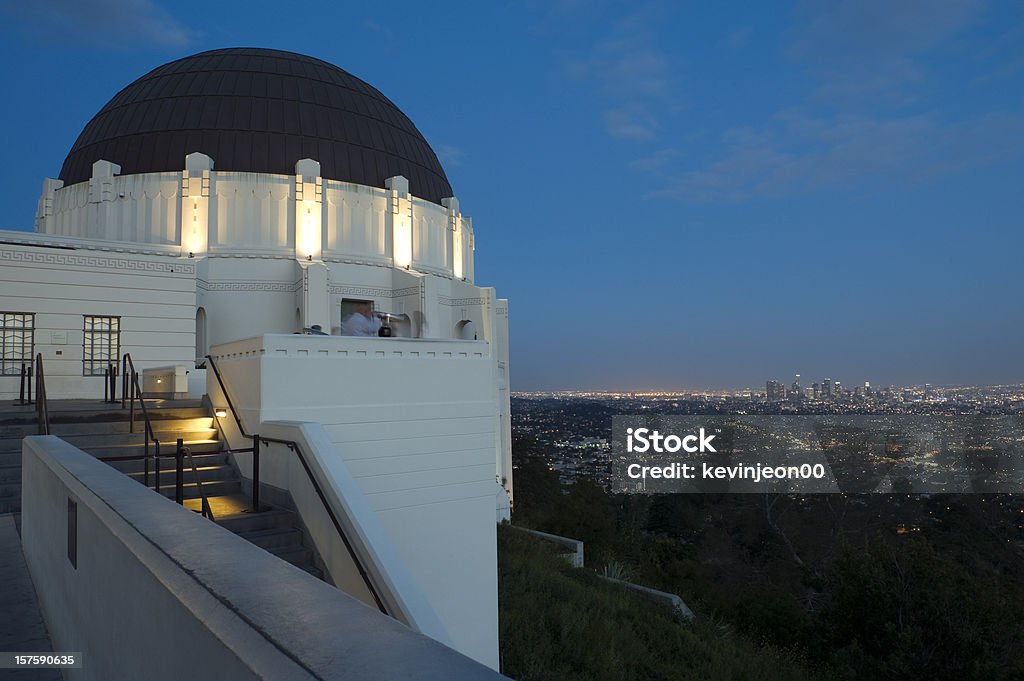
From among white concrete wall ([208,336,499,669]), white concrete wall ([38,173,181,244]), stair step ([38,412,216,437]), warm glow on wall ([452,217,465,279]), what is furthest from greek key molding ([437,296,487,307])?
stair step ([38,412,216,437])

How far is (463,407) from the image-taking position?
10.3m

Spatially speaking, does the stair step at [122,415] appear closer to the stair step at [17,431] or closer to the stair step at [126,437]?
the stair step at [17,431]

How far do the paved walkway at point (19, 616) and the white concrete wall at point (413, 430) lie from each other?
2.82 m

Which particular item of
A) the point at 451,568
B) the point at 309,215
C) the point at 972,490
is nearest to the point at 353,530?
the point at 451,568

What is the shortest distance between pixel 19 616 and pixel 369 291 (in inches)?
695

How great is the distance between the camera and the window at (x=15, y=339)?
48.3 feet

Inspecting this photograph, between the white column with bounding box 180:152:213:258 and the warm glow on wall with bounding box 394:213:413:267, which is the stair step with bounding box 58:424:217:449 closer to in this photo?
the white column with bounding box 180:152:213:258

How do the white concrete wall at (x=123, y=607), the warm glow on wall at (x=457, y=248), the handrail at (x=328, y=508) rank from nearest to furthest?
1. the white concrete wall at (x=123, y=607)
2. the handrail at (x=328, y=508)
3. the warm glow on wall at (x=457, y=248)

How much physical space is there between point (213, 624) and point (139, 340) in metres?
16.4

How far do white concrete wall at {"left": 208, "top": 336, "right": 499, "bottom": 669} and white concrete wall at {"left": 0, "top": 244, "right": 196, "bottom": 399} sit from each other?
756 centimetres

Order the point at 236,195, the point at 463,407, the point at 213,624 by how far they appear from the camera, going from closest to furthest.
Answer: the point at 213,624 → the point at 463,407 → the point at 236,195

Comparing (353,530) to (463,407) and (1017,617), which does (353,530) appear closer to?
(463,407)

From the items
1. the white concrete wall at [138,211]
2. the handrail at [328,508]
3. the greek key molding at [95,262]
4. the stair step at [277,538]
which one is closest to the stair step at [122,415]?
the handrail at [328,508]

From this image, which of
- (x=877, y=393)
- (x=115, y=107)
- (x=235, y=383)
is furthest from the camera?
(x=877, y=393)
